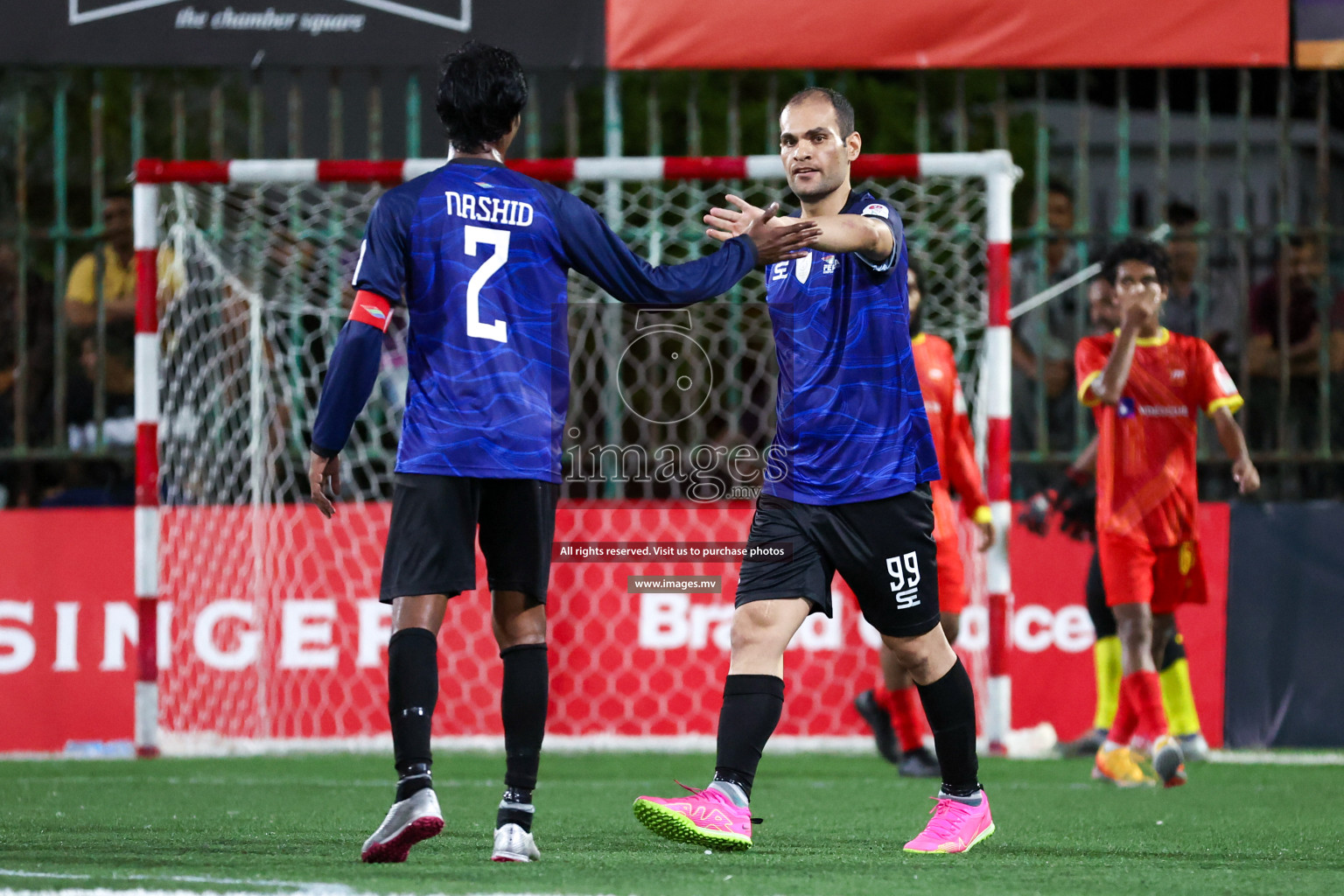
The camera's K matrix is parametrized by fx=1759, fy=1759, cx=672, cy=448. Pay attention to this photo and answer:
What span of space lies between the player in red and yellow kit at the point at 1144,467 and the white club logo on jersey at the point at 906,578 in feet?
8.25

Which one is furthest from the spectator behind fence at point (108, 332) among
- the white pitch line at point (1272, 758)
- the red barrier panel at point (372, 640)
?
the white pitch line at point (1272, 758)

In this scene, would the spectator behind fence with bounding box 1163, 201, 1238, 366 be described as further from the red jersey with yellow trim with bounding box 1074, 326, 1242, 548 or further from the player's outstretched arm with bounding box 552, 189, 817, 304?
the player's outstretched arm with bounding box 552, 189, 817, 304

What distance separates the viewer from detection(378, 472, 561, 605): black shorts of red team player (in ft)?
12.3

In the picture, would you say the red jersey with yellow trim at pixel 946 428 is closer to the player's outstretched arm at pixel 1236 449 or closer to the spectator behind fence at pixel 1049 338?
the player's outstretched arm at pixel 1236 449

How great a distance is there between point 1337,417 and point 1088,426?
122 cm

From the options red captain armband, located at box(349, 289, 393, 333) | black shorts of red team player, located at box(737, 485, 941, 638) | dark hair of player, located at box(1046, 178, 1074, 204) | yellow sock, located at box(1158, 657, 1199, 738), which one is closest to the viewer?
red captain armband, located at box(349, 289, 393, 333)

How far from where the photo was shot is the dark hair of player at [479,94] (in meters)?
3.81

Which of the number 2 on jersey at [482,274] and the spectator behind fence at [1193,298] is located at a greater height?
the spectator behind fence at [1193,298]

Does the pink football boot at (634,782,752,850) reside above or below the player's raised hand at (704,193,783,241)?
below

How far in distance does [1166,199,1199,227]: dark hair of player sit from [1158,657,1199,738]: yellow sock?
98.1 inches

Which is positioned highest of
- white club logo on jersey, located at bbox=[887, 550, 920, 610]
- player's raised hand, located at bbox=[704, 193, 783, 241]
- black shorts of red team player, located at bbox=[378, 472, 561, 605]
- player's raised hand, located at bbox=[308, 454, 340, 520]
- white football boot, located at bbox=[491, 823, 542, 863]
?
player's raised hand, located at bbox=[704, 193, 783, 241]

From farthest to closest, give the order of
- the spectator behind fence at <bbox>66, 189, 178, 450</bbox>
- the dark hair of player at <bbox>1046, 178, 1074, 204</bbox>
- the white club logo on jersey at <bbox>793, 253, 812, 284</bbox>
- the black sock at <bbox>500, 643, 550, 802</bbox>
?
the dark hair of player at <bbox>1046, 178, 1074, 204</bbox>
the spectator behind fence at <bbox>66, 189, 178, 450</bbox>
the white club logo on jersey at <bbox>793, 253, 812, 284</bbox>
the black sock at <bbox>500, 643, 550, 802</bbox>

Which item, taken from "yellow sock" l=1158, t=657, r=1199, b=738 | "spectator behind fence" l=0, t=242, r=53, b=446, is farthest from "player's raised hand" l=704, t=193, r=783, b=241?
"spectator behind fence" l=0, t=242, r=53, b=446

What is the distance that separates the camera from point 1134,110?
8.70 meters
